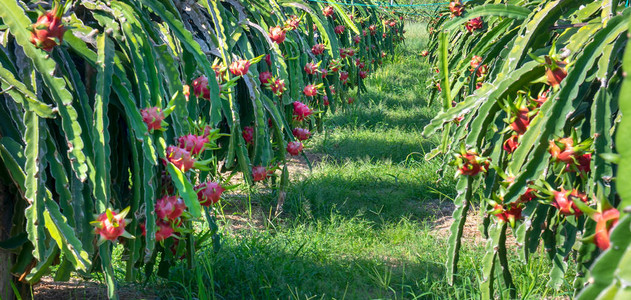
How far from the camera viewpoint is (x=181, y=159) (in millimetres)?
1578

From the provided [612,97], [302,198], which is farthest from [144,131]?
[302,198]

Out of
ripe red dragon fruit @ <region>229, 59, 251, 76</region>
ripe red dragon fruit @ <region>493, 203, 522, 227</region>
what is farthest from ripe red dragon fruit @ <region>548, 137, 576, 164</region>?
ripe red dragon fruit @ <region>229, 59, 251, 76</region>

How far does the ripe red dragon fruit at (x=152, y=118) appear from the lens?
1.65 m

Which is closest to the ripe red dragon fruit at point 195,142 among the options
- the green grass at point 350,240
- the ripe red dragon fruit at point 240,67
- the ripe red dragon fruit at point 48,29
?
the ripe red dragon fruit at point 48,29

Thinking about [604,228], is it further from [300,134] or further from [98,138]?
[300,134]

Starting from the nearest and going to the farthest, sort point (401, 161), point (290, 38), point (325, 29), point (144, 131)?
1. point (144, 131)
2. point (290, 38)
3. point (325, 29)
4. point (401, 161)

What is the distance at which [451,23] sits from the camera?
246 centimetres

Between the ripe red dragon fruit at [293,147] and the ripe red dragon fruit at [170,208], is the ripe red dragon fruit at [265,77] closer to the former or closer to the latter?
the ripe red dragon fruit at [293,147]

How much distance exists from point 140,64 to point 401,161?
3354mm

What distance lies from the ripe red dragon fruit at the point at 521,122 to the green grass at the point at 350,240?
0.86 metres

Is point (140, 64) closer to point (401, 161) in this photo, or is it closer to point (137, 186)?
point (137, 186)

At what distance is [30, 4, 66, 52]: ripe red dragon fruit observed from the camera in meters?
1.46

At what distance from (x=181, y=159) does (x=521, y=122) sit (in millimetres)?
931

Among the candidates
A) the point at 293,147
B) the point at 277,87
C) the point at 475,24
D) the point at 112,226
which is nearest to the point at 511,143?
the point at 112,226
